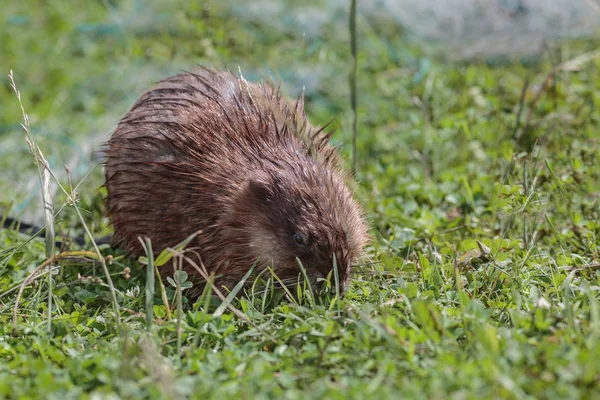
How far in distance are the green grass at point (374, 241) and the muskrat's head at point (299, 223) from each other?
0.18 metres

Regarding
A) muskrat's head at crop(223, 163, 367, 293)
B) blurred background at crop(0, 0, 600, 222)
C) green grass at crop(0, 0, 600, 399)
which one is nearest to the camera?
green grass at crop(0, 0, 600, 399)

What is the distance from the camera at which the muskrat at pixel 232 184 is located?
3539 mm

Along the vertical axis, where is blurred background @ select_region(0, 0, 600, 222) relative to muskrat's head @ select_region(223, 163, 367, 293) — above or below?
above

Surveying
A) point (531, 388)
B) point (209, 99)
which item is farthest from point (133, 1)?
point (531, 388)

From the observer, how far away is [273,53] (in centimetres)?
678

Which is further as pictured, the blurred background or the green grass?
the blurred background

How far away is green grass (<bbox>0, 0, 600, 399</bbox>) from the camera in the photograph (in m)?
2.61

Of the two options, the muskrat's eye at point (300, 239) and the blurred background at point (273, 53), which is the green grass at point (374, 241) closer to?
the blurred background at point (273, 53)

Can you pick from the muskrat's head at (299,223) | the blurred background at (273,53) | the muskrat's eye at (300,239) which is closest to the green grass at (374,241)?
the blurred background at (273,53)

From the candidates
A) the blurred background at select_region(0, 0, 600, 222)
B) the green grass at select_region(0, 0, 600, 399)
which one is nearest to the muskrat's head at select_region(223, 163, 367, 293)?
the green grass at select_region(0, 0, 600, 399)

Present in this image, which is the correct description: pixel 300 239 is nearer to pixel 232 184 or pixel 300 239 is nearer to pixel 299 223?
pixel 299 223

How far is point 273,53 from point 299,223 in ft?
11.6

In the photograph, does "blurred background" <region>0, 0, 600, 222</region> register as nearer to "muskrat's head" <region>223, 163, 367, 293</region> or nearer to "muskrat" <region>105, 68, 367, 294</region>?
"muskrat" <region>105, 68, 367, 294</region>

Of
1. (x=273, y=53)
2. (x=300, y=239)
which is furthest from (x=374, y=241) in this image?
(x=273, y=53)
